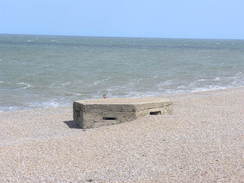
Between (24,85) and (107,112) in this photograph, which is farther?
(24,85)

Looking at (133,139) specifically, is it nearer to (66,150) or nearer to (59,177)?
(66,150)

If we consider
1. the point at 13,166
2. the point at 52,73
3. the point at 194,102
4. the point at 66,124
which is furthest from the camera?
the point at 52,73

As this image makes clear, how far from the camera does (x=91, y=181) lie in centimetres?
865

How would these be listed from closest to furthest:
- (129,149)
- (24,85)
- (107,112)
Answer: (129,149) → (107,112) → (24,85)

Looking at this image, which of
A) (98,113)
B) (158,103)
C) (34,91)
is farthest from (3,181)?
(34,91)

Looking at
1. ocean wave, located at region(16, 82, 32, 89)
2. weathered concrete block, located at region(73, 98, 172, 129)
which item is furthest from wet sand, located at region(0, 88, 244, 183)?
ocean wave, located at region(16, 82, 32, 89)

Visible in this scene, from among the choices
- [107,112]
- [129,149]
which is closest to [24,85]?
[107,112]

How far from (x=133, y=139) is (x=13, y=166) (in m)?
2.92

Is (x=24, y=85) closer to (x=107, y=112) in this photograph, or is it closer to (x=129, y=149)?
(x=107, y=112)

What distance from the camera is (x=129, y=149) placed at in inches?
420

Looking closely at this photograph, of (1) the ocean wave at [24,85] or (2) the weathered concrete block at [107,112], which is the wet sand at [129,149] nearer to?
(2) the weathered concrete block at [107,112]

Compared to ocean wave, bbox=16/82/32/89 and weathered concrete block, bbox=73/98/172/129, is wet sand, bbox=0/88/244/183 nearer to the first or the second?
weathered concrete block, bbox=73/98/172/129

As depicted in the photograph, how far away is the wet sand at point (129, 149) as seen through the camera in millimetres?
8961

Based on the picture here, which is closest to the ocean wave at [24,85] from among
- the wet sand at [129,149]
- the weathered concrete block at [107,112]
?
the wet sand at [129,149]
